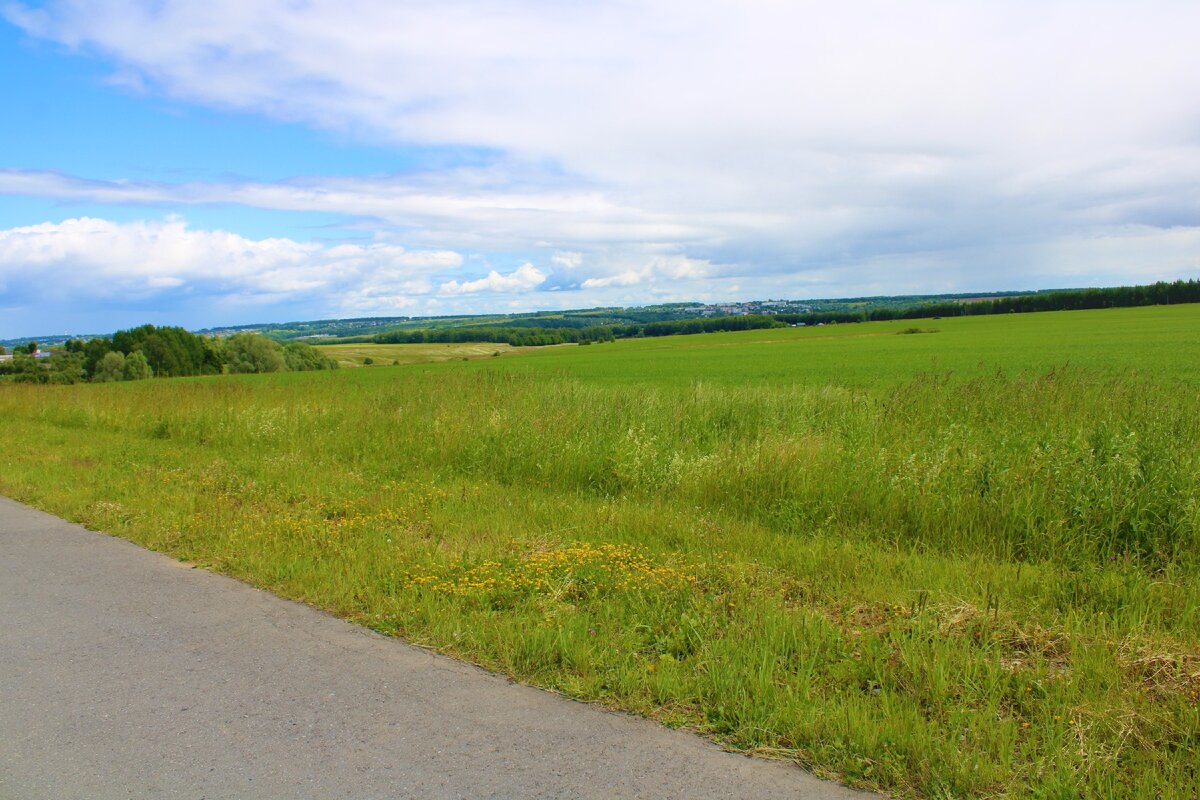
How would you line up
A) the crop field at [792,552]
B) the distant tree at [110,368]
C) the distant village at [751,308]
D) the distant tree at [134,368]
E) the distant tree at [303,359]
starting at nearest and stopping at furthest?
1. the crop field at [792,552]
2. the distant tree at [110,368]
3. the distant tree at [134,368]
4. the distant tree at [303,359]
5. the distant village at [751,308]

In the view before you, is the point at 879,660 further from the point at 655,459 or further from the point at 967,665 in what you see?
the point at 655,459

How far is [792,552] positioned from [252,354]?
63.1 meters

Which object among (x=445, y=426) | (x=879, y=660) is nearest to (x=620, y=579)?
(x=879, y=660)

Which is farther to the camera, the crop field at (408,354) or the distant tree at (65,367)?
the crop field at (408,354)

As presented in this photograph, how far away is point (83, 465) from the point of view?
1273 cm

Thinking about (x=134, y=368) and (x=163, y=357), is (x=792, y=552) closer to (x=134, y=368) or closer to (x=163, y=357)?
(x=134, y=368)

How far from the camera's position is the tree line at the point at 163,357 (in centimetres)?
5381

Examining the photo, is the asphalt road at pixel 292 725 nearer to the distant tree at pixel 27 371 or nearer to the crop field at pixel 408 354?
the distant tree at pixel 27 371

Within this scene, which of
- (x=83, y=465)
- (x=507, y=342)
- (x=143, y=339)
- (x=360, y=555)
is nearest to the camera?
(x=360, y=555)

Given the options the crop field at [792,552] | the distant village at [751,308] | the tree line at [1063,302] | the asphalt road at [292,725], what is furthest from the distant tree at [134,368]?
the distant village at [751,308]

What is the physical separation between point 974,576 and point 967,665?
1.81m

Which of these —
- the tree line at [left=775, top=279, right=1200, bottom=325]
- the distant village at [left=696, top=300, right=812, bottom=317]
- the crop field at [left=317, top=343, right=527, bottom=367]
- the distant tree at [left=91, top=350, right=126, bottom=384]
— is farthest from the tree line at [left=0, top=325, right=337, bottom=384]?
the distant village at [left=696, top=300, right=812, bottom=317]

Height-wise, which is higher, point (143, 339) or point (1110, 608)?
point (143, 339)

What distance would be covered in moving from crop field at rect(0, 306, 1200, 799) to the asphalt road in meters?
0.27
